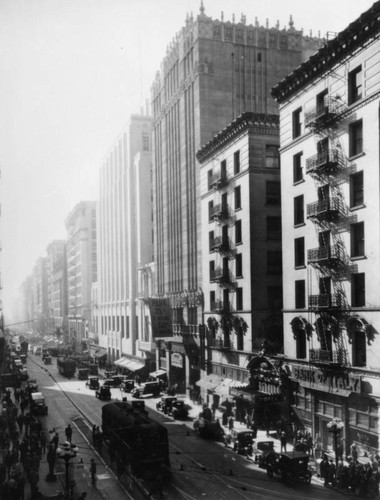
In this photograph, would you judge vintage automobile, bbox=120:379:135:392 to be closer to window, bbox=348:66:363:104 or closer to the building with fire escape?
the building with fire escape

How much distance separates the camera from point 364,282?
105 ft

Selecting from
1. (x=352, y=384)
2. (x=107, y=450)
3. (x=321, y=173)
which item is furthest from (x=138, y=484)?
(x=321, y=173)

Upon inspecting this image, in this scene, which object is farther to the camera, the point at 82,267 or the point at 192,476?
the point at 82,267

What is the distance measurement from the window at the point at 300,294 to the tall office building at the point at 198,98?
A: 1970 centimetres

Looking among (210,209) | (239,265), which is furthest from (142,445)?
(210,209)

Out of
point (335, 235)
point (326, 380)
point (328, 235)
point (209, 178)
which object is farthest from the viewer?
point (209, 178)

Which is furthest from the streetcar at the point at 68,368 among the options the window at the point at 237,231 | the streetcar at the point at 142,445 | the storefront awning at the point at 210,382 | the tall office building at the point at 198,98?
the streetcar at the point at 142,445

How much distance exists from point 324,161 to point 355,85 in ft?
15.9

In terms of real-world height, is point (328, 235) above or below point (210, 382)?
above

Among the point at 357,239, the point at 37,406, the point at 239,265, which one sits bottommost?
the point at 37,406

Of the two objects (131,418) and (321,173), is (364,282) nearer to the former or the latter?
(321,173)

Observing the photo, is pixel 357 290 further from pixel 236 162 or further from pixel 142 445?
pixel 236 162

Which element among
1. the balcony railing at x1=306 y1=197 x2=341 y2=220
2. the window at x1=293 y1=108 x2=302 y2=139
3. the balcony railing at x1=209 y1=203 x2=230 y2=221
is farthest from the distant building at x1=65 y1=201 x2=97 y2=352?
the balcony railing at x1=306 y1=197 x2=341 y2=220

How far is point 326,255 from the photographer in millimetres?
34250
